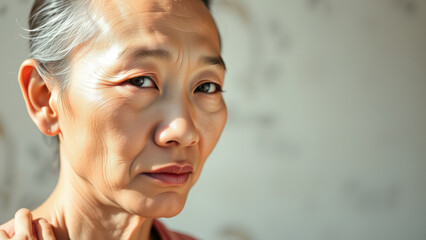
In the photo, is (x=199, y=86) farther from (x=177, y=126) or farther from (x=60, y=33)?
(x=60, y=33)

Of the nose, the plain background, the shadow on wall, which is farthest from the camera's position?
the plain background

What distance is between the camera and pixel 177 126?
26.7 inches

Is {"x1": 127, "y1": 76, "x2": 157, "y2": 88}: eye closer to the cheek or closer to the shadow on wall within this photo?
the cheek

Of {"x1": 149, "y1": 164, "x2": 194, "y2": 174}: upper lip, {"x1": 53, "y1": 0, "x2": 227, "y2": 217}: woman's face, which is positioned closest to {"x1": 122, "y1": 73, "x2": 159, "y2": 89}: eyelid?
{"x1": 53, "y1": 0, "x2": 227, "y2": 217}: woman's face

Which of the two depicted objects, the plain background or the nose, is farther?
the plain background

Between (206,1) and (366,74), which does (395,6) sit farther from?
(206,1)

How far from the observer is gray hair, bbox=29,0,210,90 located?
710 millimetres

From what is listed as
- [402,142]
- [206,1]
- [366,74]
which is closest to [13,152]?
[206,1]

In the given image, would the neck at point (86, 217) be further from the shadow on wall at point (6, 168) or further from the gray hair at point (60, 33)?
the shadow on wall at point (6, 168)

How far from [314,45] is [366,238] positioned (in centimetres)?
69

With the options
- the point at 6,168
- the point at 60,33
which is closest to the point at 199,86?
the point at 60,33

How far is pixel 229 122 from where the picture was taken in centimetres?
154

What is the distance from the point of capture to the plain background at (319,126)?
5.06 ft

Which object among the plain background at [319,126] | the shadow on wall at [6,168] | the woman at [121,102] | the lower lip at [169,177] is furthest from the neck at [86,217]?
the plain background at [319,126]
